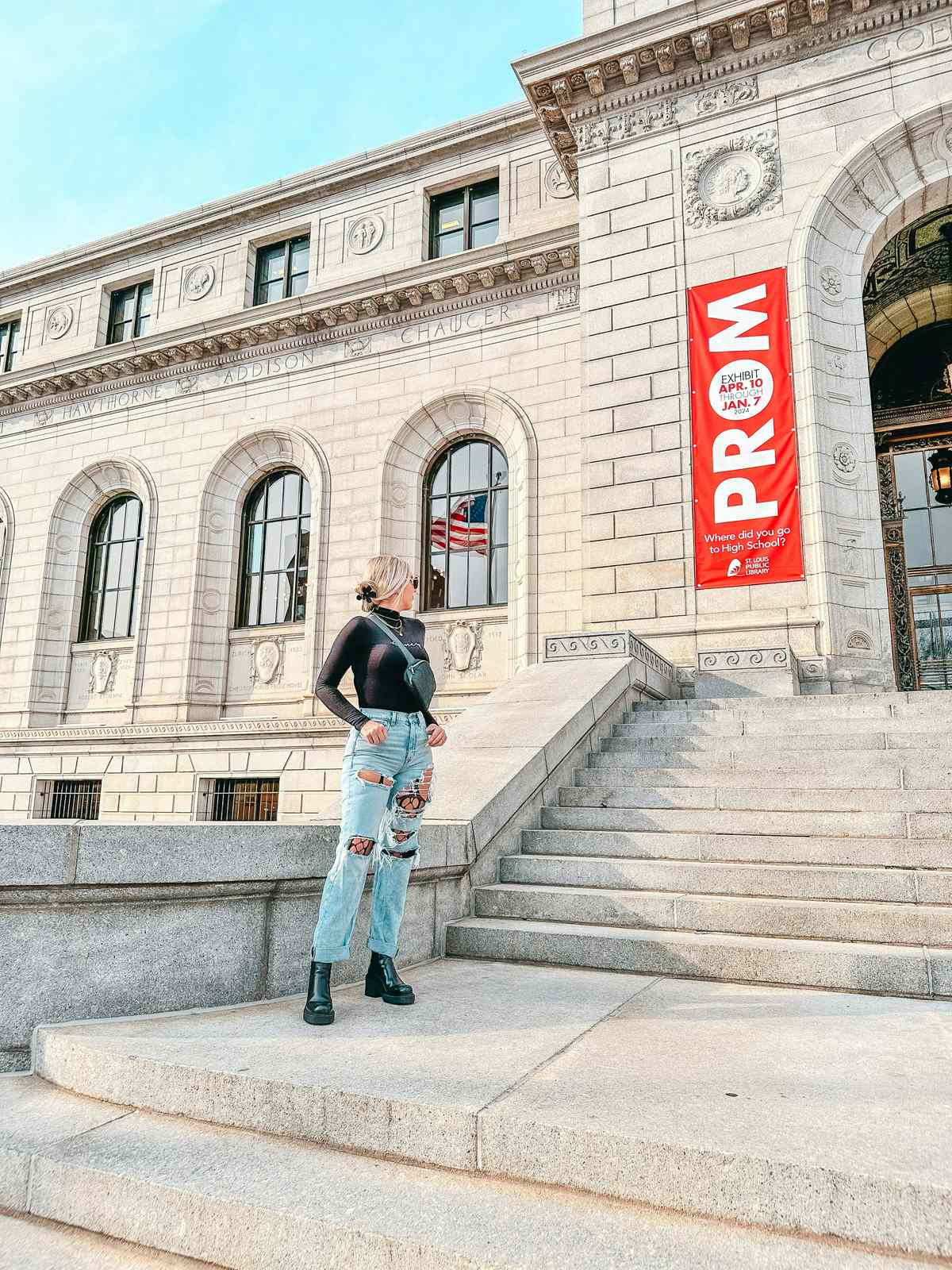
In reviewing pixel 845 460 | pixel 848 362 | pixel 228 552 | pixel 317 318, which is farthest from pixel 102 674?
pixel 848 362

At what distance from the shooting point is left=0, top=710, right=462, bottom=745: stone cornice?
15.2 metres

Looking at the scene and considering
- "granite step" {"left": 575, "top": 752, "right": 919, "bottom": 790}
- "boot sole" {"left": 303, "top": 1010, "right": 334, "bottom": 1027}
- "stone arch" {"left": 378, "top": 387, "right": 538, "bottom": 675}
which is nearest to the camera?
"boot sole" {"left": 303, "top": 1010, "right": 334, "bottom": 1027}

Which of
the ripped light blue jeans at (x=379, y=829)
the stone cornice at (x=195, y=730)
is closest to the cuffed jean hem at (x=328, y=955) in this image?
the ripped light blue jeans at (x=379, y=829)

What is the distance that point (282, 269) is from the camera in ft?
65.3

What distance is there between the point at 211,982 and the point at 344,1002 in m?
0.63

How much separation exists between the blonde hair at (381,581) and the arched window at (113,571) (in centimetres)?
1666

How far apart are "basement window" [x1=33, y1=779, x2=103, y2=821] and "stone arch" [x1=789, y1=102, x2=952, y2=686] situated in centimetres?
1408

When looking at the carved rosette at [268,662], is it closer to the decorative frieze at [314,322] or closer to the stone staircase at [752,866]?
the decorative frieze at [314,322]

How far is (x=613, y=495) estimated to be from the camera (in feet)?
41.3

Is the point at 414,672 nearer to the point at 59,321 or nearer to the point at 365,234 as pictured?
the point at 365,234

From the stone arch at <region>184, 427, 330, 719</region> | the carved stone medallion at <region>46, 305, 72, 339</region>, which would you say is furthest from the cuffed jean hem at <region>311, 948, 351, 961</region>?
the carved stone medallion at <region>46, 305, 72, 339</region>

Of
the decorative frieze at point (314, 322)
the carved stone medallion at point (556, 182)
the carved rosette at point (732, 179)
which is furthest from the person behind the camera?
the carved stone medallion at point (556, 182)

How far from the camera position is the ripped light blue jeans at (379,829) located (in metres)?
3.79

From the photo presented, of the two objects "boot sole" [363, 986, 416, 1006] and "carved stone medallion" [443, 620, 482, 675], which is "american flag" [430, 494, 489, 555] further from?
"boot sole" [363, 986, 416, 1006]
